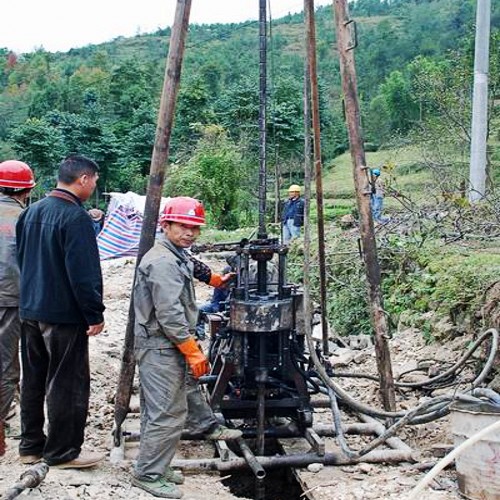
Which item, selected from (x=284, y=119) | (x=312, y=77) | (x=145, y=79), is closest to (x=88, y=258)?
(x=312, y=77)

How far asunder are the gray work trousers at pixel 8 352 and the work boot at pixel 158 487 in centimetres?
134

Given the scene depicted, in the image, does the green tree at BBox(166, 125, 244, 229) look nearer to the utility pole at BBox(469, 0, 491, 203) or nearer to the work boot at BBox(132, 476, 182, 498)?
the utility pole at BBox(469, 0, 491, 203)

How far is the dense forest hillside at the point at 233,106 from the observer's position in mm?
21609

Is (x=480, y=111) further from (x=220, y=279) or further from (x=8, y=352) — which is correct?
(x=8, y=352)

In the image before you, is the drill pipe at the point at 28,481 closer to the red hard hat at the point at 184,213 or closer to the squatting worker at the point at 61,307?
the squatting worker at the point at 61,307

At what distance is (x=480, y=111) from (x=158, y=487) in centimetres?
962

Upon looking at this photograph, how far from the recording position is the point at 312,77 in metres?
6.12

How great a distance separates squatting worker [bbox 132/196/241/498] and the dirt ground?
0.67ft

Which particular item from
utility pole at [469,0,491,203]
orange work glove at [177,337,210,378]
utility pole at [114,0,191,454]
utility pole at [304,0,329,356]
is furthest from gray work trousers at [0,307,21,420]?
utility pole at [469,0,491,203]

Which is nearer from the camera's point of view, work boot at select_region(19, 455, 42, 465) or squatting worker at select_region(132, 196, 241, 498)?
squatting worker at select_region(132, 196, 241, 498)

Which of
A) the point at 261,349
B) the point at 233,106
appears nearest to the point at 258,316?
the point at 261,349

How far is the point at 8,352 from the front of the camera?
5320 mm

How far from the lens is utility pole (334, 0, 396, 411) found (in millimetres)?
5633

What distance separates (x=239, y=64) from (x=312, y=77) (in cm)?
5444
